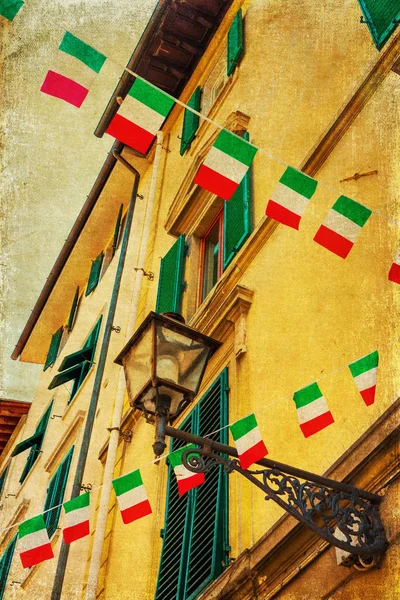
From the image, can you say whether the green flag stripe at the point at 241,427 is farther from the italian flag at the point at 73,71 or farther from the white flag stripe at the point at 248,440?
the italian flag at the point at 73,71

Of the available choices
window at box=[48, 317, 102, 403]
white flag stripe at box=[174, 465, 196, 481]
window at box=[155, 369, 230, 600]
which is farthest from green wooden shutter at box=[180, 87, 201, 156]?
white flag stripe at box=[174, 465, 196, 481]

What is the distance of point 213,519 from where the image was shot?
19.1 ft

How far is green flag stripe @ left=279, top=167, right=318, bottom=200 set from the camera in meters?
4.75

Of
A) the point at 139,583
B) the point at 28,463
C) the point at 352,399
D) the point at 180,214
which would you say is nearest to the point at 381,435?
the point at 352,399

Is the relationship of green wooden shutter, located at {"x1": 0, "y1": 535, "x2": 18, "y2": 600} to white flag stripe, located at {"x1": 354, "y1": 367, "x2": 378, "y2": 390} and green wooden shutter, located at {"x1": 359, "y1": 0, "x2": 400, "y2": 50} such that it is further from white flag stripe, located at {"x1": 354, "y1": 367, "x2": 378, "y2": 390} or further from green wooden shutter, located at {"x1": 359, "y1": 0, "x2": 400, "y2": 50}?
green wooden shutter, located at {"x1": 359, "y1": 0, "x2": 400, "y2": 50}

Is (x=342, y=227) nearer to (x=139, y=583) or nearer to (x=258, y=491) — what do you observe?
(x=258, y=491)

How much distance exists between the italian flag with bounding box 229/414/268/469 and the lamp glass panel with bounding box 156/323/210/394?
35 centimetres

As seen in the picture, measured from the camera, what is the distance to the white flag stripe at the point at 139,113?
500cm

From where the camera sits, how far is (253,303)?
678 cm

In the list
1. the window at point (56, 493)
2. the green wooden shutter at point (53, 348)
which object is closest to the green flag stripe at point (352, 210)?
the window at point (56, 493)

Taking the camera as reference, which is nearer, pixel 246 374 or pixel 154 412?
pixel 154 412

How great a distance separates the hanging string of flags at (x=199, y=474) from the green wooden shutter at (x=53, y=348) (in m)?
9.61

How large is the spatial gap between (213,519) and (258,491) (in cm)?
51

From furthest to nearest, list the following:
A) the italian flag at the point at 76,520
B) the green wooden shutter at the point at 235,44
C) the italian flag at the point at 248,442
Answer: the green wooden shutter at the point at 235,44, the italian flag at the point at 76,520, the italian flag at the point at 248,442
